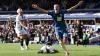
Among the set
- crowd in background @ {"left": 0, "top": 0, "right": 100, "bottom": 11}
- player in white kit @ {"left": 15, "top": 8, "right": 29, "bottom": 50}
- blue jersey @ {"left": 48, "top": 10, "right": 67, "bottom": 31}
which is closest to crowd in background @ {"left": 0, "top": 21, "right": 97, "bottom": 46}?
player in white kit @ {"left": 15, "top": 8, "right": 29, "bottom": 50}

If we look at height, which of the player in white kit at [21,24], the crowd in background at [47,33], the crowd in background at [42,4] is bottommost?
the crowd in background at [47,33]

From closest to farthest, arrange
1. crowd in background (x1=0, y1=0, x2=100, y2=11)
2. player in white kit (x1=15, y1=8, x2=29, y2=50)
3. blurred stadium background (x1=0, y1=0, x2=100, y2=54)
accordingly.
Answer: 1. player in white kit (x1=15, y1=8, x2=29, y2=50)
2. blurred stadium background (x1=0, y1=0, x2=100, y2=54)
3. crowd in background (x1=0, y1=0, x2=100, y2=11)

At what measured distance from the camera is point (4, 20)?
147 feet

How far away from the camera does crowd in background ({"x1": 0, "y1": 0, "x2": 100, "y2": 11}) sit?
53.0 meters

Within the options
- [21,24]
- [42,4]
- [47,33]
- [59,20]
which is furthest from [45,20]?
[59,20]

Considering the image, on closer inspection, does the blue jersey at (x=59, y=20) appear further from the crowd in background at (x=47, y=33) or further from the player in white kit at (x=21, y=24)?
the crowd in background at (x=47, y=33)

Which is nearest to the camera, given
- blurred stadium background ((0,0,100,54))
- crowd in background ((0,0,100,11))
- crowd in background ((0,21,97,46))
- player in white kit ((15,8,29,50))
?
player in white kit ((15,8,29,50))

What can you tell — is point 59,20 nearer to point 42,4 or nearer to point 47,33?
point 47,33

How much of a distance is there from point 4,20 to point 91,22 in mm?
10049

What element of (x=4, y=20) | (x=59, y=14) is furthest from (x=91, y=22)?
(x=59, y=14)

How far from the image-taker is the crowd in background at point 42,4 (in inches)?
2085

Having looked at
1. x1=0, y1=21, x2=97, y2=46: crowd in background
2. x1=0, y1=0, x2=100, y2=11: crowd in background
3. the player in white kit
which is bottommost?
x1=0, y1=21, x2=97, y2=46: crowd in background

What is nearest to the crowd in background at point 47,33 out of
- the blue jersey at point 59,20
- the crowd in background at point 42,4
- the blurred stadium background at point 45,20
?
the blurred stadium background at point 45,20

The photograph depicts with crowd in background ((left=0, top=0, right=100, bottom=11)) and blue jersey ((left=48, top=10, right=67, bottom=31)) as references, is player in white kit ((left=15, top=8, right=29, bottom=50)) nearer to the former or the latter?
blue jersey ((left=48, top=10, right=67, bottom=31))
